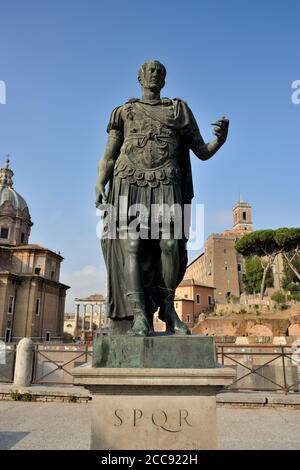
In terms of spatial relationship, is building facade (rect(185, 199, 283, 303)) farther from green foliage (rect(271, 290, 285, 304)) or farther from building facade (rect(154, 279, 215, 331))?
green foliage (rect(271, 290, 285, 304))

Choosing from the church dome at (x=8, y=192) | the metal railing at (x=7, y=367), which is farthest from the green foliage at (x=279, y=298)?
the metal railing at (x=7, y=367)

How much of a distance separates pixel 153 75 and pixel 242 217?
351 feet

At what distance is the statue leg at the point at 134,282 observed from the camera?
9.67 feet

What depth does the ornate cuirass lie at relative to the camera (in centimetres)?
318

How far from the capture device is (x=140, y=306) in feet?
9.78

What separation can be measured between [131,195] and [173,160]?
0.51 meters

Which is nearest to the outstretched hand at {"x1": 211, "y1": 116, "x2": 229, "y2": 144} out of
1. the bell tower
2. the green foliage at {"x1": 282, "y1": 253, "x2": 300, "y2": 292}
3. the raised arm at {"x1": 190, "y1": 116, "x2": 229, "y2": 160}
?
the raised arm at {"x1": 190, "y1": 116, "x2": 229, "y2": 160}

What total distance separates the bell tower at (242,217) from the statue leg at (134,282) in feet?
342

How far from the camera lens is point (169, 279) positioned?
3158 mm

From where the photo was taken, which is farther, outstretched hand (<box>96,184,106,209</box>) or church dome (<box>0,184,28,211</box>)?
church dome (<box>0,184,28,211</box>)

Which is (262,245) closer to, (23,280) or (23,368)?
(23,280)

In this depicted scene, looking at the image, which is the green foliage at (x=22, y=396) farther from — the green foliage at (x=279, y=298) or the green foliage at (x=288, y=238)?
the green foliage at (x=279, y=298)
